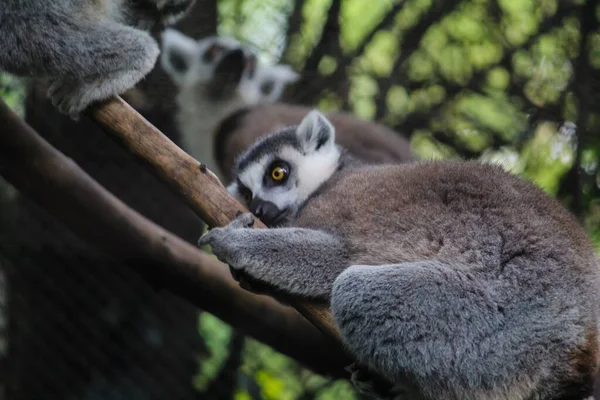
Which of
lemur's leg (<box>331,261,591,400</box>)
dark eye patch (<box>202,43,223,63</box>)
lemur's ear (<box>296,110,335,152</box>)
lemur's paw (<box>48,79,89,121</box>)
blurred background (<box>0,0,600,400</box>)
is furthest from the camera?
dark eye patch (<box>202,43,223,63</box>)

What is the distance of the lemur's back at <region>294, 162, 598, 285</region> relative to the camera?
1.86 metres

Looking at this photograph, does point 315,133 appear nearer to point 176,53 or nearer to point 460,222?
point 460,222

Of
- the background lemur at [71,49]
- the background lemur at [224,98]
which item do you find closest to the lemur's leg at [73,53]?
the background lemur at [71,49]

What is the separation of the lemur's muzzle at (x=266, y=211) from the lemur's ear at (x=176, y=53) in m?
1.95

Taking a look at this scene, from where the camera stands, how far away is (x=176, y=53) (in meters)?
4.32

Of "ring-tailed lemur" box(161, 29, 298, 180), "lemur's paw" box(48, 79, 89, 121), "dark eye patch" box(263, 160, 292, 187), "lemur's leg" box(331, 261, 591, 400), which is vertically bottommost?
"ring-tailed lemur" box(161, 29, 298, 180)

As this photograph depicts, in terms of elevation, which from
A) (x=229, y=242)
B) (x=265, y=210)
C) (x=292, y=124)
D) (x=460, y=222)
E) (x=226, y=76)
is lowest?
(x=226, y=76)

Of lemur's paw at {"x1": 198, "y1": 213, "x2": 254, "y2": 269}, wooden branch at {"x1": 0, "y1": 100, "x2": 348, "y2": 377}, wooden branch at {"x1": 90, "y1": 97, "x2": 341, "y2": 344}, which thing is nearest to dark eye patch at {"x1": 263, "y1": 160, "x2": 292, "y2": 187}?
wooden branch at {"x1": 0, "y1": 100, "x2": 348, "y2": 377}

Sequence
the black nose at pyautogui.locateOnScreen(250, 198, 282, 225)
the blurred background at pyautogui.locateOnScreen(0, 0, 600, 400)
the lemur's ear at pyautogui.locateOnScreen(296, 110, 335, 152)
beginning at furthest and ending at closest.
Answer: the blurred background at pyautogui.locateOnScreen(0, 0, 600, 400)
the lemur's ear at pyautogui.locateOnScreen(296, 110, 335, 152)
the black nose at pyautogui.locateOnScreen(250, 198, 282, 225)

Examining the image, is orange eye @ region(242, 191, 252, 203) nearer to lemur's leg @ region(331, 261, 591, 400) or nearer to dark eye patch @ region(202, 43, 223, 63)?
lemur's leg @ region(331, 261, 591, 400)

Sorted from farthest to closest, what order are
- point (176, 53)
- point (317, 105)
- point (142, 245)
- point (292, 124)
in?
point (176, 53) < point (317, 105) < point (292, 124) < point (142, 245)

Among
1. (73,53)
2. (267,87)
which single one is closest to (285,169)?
(73,53)

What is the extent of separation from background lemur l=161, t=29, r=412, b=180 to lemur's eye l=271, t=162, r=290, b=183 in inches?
41.1

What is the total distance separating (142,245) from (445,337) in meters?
1.36
